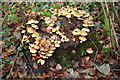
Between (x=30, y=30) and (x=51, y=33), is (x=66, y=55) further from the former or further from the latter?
(x=30, y=30)

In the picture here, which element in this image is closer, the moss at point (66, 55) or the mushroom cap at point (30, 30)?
the moss at point (66, 55)

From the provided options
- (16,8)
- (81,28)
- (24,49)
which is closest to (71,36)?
(81,28)

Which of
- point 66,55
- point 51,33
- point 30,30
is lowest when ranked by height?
point 66,55

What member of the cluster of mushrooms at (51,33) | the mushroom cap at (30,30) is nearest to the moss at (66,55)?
the cluster of mushrooms at (51,33)

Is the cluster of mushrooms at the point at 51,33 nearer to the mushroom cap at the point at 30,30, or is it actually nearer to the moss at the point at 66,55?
the mushroom cap at the point at 30,30

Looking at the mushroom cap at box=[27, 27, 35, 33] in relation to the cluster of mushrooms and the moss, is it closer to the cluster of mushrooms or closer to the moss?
the cluster of mushrooms

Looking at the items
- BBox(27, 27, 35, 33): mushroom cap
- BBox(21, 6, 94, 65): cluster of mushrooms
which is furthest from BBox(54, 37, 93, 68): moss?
BBox(27, 27, 35, 33): mushroom cap

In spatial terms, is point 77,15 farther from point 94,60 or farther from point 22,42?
point 22,42

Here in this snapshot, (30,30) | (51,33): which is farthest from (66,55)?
(30,30)
